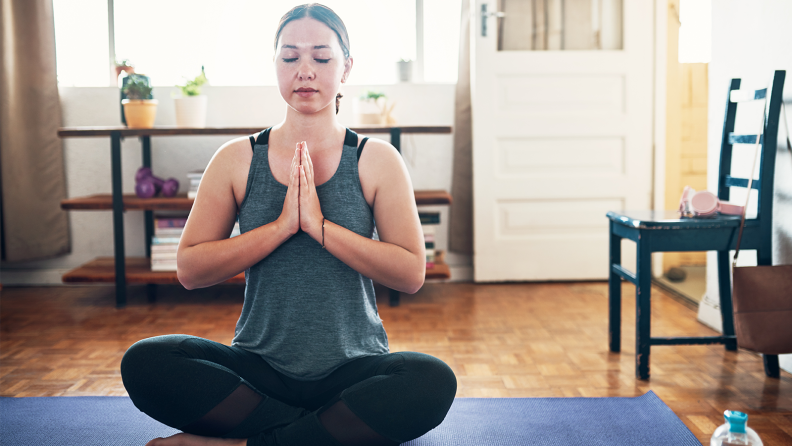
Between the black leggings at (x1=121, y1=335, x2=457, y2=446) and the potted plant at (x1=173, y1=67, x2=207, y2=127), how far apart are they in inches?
76.2

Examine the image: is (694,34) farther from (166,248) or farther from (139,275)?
(139,275)

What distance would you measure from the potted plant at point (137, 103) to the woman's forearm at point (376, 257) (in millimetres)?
2034

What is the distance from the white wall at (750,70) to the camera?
6.22 feet

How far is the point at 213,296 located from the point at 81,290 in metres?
0.75

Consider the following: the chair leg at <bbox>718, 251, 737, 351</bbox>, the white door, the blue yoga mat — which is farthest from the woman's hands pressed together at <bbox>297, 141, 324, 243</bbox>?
the white door

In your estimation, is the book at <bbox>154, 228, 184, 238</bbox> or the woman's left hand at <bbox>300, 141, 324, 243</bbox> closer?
the woman's left hand at <bbox>300, 141, 324, 243</bbox>

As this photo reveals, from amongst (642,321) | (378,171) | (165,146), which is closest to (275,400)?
(378,171)

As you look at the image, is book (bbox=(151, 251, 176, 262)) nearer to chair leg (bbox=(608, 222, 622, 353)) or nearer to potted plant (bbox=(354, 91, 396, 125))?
potted plant (bbox=(354, 91, 396, 125))

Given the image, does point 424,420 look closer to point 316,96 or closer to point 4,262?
point 316,96

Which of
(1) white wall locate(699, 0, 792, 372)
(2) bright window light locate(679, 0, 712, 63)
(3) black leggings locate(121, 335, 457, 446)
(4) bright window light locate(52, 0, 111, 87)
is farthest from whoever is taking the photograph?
(2) bright window light locate(679, 0, 712, 63)

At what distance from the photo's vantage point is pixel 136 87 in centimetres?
287

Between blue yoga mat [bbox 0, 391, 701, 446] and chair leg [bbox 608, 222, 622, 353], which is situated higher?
chair leg [bbox 608, 222, 622, 353]

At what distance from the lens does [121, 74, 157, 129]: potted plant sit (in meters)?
2.86

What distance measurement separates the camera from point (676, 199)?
144 inches
